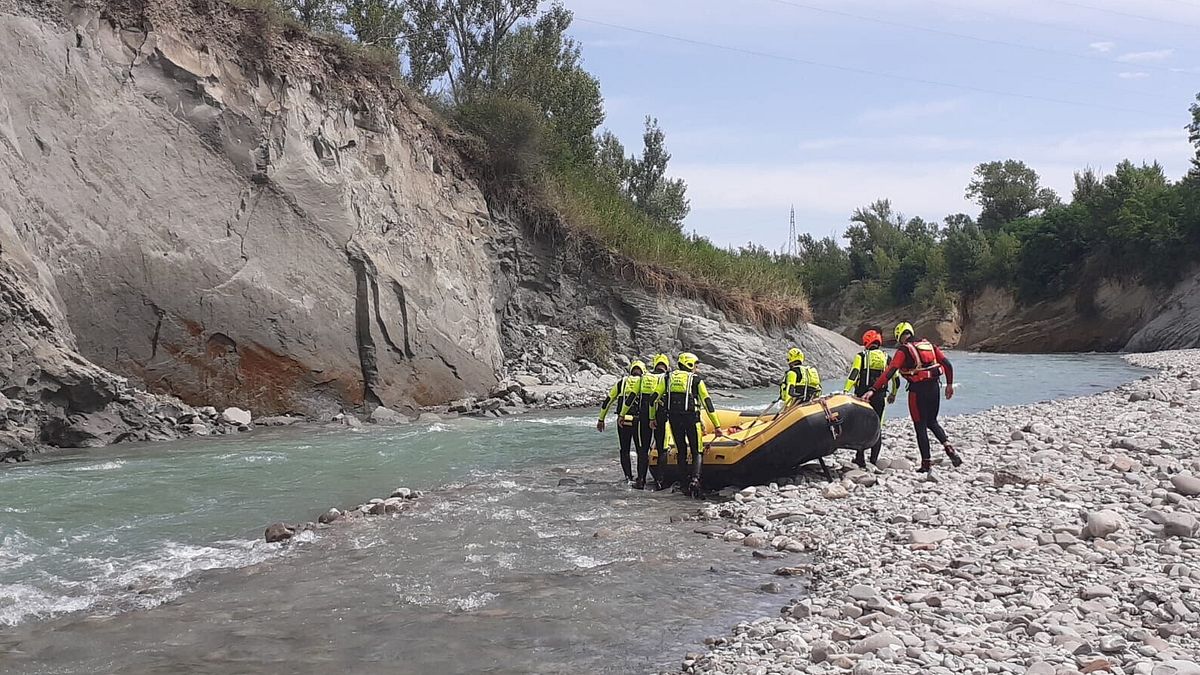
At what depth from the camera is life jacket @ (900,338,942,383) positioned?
9984mm

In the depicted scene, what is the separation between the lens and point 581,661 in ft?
17.4

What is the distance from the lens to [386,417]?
16656 mm

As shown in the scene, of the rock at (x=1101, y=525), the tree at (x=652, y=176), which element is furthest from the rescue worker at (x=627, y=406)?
the tree at (x=652, y=176)

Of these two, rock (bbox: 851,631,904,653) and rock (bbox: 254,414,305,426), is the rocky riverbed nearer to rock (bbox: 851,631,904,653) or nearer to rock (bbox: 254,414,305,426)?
rock (bbox: 851,631,904,653)

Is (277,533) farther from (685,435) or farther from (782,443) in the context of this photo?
(782,443)

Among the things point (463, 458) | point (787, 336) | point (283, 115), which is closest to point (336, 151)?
point (283, 115)

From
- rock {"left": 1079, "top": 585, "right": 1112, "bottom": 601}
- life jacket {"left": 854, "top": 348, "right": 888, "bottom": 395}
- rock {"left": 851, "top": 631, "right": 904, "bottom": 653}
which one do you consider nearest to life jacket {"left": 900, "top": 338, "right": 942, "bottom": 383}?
life jacket {"left": 854, "top": 348, "right": 888, "bottom": 395}

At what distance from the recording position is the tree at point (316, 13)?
24130 mm

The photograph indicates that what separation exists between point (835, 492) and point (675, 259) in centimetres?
1716

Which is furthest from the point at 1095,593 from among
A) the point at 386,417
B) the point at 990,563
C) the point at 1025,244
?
the point at 1025,244

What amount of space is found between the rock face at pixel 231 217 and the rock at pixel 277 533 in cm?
612

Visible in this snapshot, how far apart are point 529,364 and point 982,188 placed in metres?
61.2

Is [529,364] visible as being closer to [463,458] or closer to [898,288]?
[463,458]

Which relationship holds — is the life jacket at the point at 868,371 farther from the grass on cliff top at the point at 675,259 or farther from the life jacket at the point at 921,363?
the grass on cliff top at the point at 675,259
